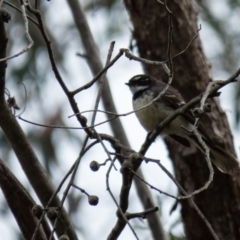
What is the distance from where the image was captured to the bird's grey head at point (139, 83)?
5127 mm

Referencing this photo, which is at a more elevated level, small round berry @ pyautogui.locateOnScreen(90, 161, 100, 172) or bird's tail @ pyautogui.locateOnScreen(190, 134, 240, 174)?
small round berry @ pyautogui.locateOnScreen(90, 161, 100, 172)

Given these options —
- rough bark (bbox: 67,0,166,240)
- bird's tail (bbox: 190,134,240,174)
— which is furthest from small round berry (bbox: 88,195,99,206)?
bird's tail (bbox: 190,134,240,174)

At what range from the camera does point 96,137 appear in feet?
9.26

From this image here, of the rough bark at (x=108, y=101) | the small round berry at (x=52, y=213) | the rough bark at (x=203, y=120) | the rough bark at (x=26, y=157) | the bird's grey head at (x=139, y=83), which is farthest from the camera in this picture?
the bird's grey head at (x=139, y=83)

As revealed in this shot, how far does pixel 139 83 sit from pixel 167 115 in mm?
415

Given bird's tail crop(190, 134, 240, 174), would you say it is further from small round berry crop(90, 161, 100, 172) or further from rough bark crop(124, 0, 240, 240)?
small round berry crop(90, 161, 100, 172)

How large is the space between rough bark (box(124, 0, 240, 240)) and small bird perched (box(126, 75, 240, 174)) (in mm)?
121

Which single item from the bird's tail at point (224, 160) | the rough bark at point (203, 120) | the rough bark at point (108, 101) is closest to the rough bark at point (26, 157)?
the rough bark at point (108, 101)

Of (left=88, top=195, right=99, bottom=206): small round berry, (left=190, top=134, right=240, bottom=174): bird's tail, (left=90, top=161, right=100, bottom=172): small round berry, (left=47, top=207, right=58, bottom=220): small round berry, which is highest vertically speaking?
(left=90, top=161, right=100, bottom=172): small round berry

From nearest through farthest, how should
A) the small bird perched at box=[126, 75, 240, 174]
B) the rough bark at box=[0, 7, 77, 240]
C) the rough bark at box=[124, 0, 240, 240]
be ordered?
the rough bark at box=[0, 7, 77, 240], the small bird perched at box=[126, 75, 240, 174], the rough bark at box=[124, 0, 240, 240]

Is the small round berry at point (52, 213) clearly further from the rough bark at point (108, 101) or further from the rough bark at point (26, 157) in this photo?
the rough bark at point (108, 101)

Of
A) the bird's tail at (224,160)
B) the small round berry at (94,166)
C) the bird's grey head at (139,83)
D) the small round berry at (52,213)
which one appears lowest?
the bird's tail at (224,160)

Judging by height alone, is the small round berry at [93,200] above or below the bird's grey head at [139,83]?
below

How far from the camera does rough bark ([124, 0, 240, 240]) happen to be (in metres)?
4.86
